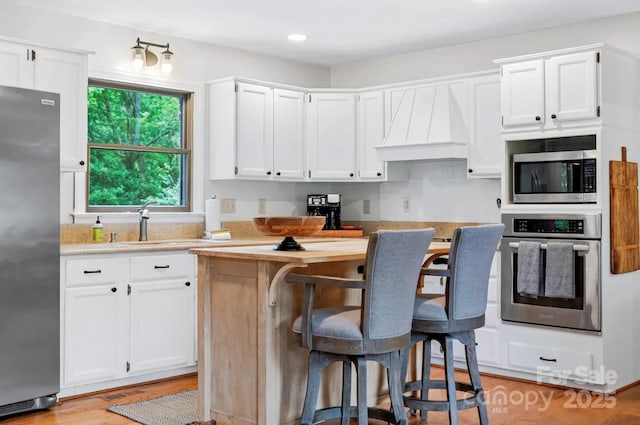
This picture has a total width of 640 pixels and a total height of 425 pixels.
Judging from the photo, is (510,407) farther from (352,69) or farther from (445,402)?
(352,69)

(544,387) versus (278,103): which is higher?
(278,103)

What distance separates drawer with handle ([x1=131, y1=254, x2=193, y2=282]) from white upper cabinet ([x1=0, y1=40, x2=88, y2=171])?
720mm

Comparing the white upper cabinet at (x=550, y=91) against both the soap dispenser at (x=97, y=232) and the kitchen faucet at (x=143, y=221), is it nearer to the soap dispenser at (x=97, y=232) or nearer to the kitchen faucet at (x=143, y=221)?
the kitchen faucet at (x=143, y=221)

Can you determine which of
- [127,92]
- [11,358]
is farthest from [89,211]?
[11,358]

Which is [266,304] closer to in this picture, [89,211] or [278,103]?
[89,211]

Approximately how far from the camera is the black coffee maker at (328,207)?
6305mm

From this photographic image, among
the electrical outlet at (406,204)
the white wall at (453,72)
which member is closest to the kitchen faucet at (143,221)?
the white wall at (453,72)

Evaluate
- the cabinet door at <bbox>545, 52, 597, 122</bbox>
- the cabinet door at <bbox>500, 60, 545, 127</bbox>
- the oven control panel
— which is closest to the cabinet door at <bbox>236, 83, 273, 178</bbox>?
the cabinet door at <bbox>500, 60, 545, 127</bbox>

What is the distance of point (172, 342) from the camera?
4.79 meters

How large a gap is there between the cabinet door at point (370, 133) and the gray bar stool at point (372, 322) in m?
2.98

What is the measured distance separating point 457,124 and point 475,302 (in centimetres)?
229

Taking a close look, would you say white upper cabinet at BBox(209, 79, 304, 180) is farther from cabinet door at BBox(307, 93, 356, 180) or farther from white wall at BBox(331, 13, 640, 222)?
white wall at BBox(331, 13, 640, 222)

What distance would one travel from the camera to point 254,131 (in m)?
5.68

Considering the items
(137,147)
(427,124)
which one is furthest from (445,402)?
(137,147)
